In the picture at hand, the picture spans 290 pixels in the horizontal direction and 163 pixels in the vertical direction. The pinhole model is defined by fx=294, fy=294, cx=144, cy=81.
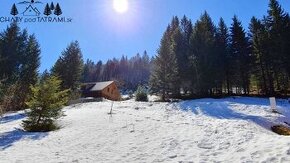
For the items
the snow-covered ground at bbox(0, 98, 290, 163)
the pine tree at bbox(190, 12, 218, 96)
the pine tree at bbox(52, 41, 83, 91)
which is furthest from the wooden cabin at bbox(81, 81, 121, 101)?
the snow-covered ground at bbox(0, 98, 290, 163)

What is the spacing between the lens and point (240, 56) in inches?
1934

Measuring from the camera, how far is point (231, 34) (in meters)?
51.7

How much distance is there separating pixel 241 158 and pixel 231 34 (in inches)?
1768

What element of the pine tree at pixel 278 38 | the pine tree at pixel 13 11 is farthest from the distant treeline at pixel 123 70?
the pine tree at pixel 13 11

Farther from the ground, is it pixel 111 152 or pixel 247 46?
pixel 247 46

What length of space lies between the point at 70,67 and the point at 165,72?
16.2 metres

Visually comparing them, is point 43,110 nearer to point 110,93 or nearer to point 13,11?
point 13,11

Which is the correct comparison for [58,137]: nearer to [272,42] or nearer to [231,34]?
[272,42]

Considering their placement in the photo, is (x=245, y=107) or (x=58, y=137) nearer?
(x=58, y=137)

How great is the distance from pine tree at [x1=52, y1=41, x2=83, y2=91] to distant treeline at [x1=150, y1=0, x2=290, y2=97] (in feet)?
42.2

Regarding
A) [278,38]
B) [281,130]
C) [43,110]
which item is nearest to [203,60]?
[278,38]

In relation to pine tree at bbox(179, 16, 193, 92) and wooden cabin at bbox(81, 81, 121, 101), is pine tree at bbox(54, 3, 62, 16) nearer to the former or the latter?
pine tree at bbox(179, 16, 193, 92)

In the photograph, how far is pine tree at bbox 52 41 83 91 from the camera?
48344mm

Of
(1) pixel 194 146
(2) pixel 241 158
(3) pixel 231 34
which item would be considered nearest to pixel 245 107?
(1) pixel 194 146
